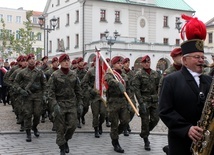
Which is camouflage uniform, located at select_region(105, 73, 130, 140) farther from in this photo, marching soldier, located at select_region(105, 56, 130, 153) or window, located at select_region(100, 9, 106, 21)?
window, located at select_region(100, 9, 106, 21)

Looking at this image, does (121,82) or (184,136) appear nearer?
(184,136)

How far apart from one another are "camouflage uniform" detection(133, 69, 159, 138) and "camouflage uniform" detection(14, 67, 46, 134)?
9.26 feet

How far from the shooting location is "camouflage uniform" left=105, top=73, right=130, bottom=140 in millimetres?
8859

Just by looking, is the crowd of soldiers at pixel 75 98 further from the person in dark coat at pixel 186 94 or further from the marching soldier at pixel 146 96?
the person in dark coat at pixel 186 94

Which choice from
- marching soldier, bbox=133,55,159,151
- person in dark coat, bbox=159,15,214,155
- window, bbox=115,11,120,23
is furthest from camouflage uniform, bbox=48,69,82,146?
window, bbox=115,11,120,23

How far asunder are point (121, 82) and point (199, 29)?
517 centimetres

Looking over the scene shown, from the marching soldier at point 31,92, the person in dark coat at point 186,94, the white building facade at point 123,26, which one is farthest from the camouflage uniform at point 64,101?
the white building facade at point 123,26

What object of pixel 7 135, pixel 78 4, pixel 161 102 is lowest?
pixel 7 135

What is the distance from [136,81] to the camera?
9148 mm

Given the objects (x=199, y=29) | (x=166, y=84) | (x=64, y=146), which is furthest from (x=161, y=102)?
(x=64, y=146)

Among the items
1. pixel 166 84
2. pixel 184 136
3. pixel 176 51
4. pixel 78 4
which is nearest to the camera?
pixel 184 136

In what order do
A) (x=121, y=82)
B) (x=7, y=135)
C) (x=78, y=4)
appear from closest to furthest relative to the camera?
(x=121, y=82)
(x=7, y=135)
(x=78, y=4)

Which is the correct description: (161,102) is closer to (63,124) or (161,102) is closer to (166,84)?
(166,84)

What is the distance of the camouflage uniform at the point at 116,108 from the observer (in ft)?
29.1
